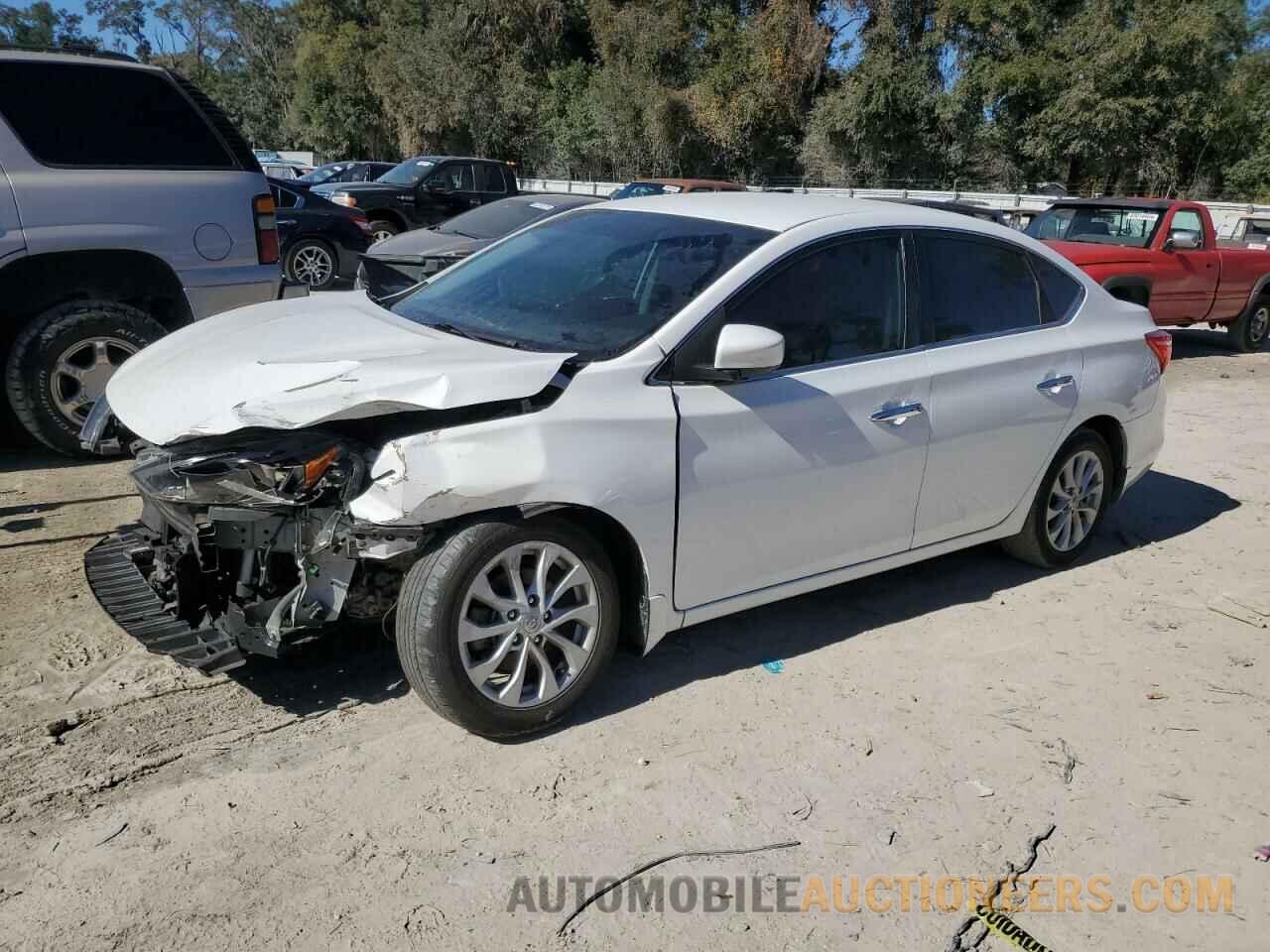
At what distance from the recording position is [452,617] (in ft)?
11.1

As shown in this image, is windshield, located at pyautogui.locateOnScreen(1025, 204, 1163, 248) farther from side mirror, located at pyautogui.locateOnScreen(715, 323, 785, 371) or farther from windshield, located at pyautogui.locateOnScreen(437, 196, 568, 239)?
side mirror, located at pyautogui.locateOnScreen(715, 323, 785, 371)

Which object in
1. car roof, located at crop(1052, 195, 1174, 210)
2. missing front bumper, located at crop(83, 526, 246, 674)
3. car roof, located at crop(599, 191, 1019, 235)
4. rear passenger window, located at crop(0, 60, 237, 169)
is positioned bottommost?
missing front bumper, located at crop(83, 526, 246, 674)

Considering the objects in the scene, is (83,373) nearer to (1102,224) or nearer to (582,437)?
(582,437)

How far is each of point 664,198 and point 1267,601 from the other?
3.53 meters

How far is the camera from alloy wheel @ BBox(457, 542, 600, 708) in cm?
348

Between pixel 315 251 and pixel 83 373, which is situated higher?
pixel 83 373

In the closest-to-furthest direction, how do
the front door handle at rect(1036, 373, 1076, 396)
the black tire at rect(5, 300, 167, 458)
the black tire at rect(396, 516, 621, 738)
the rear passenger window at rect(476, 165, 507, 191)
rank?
the black tire at rect(396, 516, 621, 738), the front door handle at rect(1036, 373, 1076, 396), the black tire at rect(5, 300, 167, 458), the rear passenger window at rect(476, 165, 507, 191)

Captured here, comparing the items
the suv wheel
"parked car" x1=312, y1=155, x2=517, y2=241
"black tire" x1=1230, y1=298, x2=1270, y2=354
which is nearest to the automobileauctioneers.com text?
"black tire" x1=1230, y1=298, x2=1270, y2=354

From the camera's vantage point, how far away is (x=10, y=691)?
3.79 m

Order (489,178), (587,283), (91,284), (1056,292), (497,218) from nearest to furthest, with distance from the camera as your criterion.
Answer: (587,283) < (1056,292) < (91,284) < (497,218) < (489,178)

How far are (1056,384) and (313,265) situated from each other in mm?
11015

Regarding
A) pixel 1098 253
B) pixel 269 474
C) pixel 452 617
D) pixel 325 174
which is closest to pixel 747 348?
pixel 452 617

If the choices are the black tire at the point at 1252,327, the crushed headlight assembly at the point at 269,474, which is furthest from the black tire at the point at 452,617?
the black tire at the point at 1252,327

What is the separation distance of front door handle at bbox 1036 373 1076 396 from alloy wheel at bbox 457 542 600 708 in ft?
8.20
